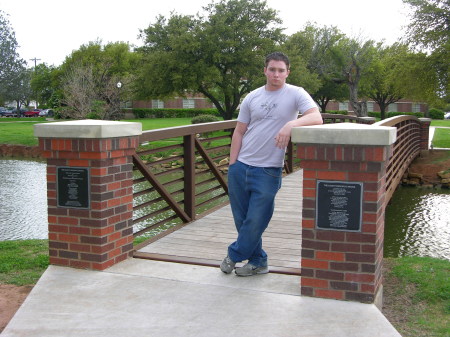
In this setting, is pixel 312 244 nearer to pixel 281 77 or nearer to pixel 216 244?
pixel 281 77

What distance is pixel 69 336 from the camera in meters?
3.29

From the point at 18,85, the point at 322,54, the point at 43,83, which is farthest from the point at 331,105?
the point at 18,85

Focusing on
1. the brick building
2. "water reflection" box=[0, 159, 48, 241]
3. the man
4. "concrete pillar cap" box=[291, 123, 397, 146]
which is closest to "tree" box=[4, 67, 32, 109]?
the brick building

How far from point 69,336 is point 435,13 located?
26353mm

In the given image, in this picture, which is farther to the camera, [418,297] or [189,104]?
[189,104]

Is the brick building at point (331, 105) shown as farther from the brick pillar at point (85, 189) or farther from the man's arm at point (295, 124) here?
the man's arm at point (295, 124)

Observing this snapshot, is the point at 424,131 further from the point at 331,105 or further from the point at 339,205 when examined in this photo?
the point at 331,105

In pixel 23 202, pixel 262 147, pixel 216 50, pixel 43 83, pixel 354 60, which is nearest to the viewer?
pixel 262 147

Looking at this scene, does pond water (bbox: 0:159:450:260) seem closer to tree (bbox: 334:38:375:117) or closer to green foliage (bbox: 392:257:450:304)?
green foliage (bbox: 392:257:450:304)

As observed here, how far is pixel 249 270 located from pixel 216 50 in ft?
93.3

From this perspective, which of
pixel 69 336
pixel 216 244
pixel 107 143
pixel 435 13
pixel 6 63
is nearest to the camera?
pixel 69 336

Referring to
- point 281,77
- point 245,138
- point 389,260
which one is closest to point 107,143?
point 245,138

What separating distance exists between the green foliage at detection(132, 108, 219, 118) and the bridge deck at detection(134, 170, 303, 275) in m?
52.6

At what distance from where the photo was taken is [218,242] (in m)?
5.52
